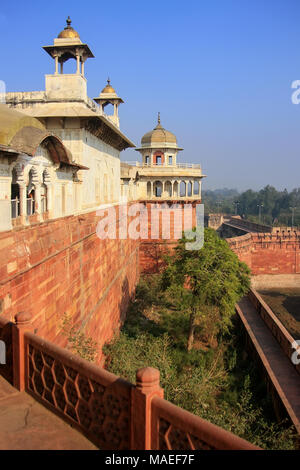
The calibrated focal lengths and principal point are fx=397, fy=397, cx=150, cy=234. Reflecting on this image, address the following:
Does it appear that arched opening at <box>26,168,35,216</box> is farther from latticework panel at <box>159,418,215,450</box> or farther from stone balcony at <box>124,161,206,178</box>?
stone balcony at <box>124,161,206,178</box>

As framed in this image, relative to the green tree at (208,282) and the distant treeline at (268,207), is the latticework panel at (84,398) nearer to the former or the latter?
the green tree at (208,282)

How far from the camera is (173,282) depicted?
13047mm

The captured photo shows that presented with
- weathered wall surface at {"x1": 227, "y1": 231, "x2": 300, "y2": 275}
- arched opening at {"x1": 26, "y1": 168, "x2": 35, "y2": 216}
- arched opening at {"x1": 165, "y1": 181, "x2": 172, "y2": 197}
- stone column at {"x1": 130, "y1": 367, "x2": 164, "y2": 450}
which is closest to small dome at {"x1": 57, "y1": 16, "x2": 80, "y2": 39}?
arched opening at {"x1": 26, "y1": 168, "x2": 35, "y2": 216}

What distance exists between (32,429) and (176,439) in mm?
1184

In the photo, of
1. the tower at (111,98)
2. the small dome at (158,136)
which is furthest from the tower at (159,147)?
the tower at (111,98)

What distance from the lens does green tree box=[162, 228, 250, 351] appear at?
12328 millimetres

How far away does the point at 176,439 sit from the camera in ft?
7.48

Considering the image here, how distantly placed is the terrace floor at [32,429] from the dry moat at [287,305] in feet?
56.7

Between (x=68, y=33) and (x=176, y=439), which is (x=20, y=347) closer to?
(x=176, y=439)

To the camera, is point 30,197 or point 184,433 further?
point 30,197

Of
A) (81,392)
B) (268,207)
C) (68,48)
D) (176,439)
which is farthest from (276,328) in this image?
(268,207)
